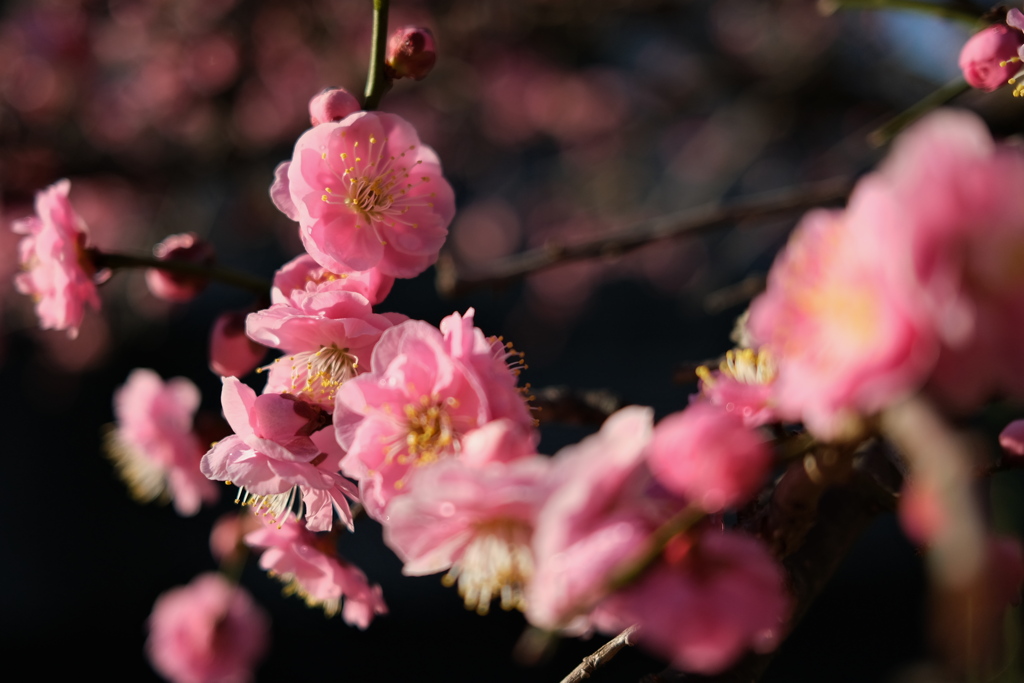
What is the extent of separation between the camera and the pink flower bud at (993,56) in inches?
35.4

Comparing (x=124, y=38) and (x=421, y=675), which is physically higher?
(x=124, y=38)

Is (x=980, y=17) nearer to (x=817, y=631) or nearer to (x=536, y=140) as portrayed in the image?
(x=817, y=631)

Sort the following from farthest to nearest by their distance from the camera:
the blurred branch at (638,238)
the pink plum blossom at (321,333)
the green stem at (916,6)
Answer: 1. the blurred branch at (638,238)
2. the green stem at (916,6)
3. the pink plum blossom at (321,333)

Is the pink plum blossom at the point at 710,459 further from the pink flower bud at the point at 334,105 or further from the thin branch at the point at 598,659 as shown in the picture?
the pink flower bud at the point at 334,105

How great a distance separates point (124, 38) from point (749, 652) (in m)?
4.21

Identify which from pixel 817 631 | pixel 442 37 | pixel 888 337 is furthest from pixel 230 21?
pixel 817 631

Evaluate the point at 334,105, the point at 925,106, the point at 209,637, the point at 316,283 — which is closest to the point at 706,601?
the point at 316,283

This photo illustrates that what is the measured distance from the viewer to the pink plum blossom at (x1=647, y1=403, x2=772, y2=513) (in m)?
0.51

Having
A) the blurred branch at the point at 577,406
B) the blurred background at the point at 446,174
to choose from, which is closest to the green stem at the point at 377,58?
the blurred branch at the point at 577,406

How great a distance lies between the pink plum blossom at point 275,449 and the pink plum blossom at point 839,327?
0.48 metres

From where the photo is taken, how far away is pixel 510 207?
18.9 feet

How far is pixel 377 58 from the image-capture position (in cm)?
94

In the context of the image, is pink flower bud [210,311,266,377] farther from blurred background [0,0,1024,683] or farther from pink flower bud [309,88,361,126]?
blurred background [0,0,1024,683]

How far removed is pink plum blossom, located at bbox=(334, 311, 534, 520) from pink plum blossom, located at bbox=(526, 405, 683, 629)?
0.57 ft
